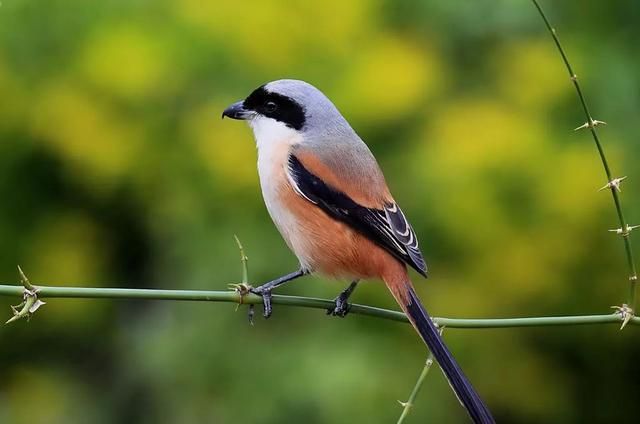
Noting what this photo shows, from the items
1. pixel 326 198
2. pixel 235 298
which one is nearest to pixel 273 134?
pixel 326 198

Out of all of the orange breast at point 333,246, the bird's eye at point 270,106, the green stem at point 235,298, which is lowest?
the green stem at point 235,298

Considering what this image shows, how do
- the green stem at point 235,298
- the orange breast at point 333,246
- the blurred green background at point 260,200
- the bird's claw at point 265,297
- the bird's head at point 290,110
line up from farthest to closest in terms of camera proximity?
the blurred green background at point 260,200 → the bird's head at point 290,110 → the orange breast at point 333,246 → the bird's claw at point 265,297 → the green stem at point 235,298

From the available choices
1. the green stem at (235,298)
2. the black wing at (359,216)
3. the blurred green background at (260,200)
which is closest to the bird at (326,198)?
the black wing at (359,216)

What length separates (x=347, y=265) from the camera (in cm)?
273

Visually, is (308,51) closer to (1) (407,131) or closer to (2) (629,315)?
(1) (407,131)

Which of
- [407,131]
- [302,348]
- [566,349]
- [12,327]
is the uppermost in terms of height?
[407,131]

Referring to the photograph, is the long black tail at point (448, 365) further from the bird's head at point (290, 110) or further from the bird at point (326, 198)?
the bird's head at point (290, 110)


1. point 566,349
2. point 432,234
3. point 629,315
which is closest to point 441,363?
point 629,315

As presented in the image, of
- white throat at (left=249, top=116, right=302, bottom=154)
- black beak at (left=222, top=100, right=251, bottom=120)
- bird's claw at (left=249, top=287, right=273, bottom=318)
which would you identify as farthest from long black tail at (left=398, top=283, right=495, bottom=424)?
black beak at (left=222, top=100, right=251, bottom=120)

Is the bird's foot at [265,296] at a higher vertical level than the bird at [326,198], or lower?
lower

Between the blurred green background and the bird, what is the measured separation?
106 cm

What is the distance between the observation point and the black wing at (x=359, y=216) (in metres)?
2.72

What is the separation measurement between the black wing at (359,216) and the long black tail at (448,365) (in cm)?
15

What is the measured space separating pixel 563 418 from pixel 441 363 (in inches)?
83.1
